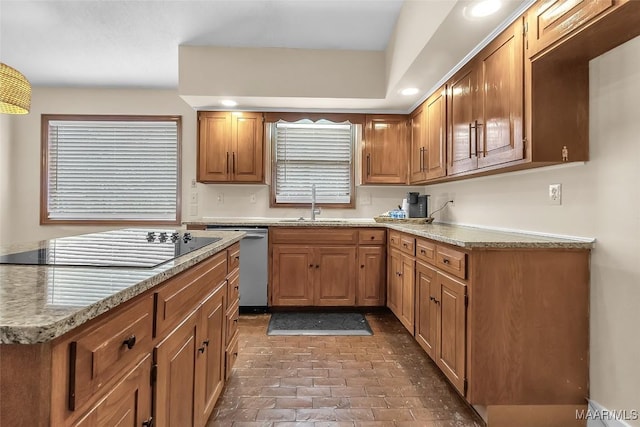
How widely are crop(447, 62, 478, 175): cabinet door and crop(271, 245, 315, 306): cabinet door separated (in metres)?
1.57

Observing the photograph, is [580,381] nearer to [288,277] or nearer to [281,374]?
[281,374]

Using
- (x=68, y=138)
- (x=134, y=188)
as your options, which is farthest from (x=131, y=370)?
(x=68, y=138)

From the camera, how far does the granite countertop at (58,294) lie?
51 centimetres

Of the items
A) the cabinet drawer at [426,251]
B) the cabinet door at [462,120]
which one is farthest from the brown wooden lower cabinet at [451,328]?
the cabinet door at [462,120]

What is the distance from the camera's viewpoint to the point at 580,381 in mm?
1580

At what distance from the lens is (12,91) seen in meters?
1.90

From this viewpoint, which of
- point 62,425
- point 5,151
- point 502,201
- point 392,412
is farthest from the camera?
point 5,151

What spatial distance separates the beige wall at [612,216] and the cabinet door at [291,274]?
2.09m

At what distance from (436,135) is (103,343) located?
2733mm

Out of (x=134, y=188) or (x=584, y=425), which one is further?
(x=134, y=188)

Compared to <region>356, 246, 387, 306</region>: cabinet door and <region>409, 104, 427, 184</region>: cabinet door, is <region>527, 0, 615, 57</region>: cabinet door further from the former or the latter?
<region>356, 246, 387, 306</region>: cabinet door

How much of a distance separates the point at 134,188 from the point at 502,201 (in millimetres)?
3980

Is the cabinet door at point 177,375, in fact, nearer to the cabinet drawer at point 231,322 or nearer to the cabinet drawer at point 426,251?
the cabinet drawer at point 231,322

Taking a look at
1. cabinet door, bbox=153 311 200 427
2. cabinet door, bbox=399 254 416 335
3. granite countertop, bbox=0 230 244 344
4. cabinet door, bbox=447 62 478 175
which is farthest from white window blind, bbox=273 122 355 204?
granite countertop, bbox=0 230 244 344
